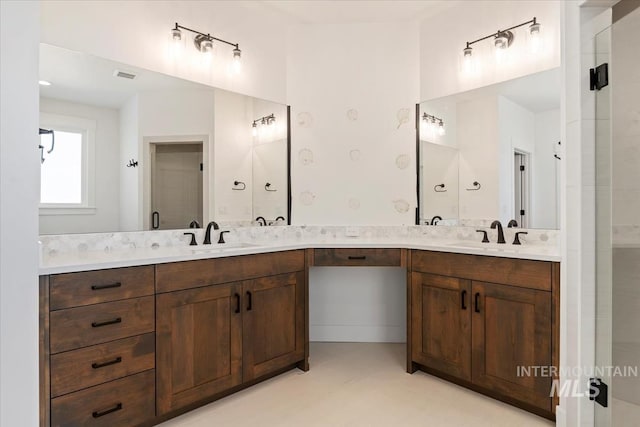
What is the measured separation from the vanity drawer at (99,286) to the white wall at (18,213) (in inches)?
33.8

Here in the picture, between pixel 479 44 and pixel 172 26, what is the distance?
7.27ft

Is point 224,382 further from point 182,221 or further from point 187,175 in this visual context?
point 187,175

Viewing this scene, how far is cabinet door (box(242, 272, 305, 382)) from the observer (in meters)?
2.18

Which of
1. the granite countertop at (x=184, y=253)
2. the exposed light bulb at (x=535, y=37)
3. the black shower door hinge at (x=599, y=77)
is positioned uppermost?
the exposed light bulb at (x=535, y=37)

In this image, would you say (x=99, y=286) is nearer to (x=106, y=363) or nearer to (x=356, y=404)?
(x=106, y=363)

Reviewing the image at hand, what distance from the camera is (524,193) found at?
2.40 meters

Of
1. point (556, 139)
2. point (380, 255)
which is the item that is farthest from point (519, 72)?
point (380, 255)

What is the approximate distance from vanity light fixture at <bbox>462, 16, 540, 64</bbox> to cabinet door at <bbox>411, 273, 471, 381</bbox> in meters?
1.64

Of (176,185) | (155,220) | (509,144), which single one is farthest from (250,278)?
(509,144)

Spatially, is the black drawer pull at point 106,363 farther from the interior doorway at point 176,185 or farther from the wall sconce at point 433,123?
the wall sconce at point 433,123

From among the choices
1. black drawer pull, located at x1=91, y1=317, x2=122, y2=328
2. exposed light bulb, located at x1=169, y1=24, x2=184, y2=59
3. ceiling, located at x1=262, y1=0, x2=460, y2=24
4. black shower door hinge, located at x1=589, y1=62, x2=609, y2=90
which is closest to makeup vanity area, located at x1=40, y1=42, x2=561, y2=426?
black drawer pull, located at x1=91, y1=317, x2=122, y2=328

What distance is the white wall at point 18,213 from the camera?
702 mm

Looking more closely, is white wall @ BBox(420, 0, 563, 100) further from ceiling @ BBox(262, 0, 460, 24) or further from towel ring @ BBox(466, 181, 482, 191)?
towel ring @ BBox(466, 181, 482, 191)

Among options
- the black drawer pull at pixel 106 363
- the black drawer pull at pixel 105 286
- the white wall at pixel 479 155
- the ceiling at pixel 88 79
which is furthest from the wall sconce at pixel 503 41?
the black drawer pull at pixel 106 363
